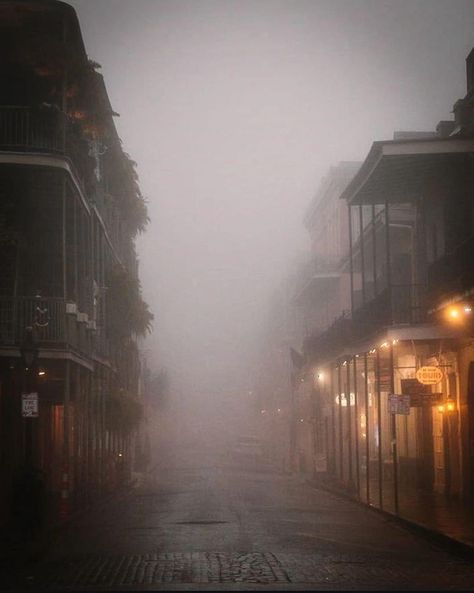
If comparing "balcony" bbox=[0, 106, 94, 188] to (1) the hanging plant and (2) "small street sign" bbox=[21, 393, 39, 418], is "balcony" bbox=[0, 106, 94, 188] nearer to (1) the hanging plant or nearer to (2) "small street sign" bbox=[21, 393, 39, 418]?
(2) "small street sign" bbox=[21, 393, 39, 418]

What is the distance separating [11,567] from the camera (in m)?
13.6

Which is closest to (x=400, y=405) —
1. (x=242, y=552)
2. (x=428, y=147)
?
(x=428, y=147)

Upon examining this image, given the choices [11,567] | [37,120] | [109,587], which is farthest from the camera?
[37,120]

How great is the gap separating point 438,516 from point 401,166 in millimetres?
8853

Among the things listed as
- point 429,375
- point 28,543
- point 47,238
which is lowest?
point 28,543

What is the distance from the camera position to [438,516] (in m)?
20.2

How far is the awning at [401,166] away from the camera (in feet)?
78.3

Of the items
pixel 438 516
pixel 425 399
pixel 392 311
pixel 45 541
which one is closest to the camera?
pixel 45 541

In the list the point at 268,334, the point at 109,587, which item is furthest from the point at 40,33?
the point at 268,334

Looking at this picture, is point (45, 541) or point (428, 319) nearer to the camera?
point (45, 541)

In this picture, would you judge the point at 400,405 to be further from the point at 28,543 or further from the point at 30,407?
the point at 28,543

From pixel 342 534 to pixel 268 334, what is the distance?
86182mm

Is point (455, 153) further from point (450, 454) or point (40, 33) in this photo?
point (40, 33)

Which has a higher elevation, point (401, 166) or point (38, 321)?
point (401, 166)
